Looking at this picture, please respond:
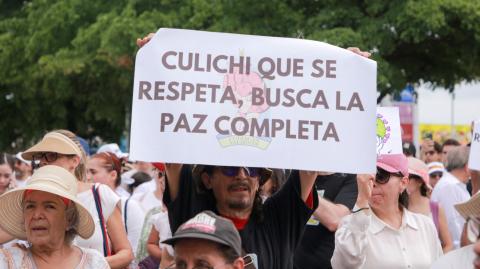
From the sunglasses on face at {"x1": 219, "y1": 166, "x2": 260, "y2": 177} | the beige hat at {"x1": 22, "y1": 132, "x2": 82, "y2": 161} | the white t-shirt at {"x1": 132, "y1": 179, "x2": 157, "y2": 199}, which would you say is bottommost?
the white t-shirt at {"x1": 132, "y1": 179, "x2": 157, "y2": 199}

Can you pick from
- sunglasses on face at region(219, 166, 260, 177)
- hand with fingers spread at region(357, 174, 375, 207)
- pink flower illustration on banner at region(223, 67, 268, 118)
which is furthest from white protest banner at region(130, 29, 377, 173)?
hand with fingers spread at region(357, 174, 375, 207)

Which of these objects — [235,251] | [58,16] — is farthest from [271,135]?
[58,16]

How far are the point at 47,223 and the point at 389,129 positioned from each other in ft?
6.59

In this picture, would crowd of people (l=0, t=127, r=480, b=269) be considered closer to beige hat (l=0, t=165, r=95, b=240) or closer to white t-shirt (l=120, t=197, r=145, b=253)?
beige hat (l=0, t=165, r=95, b=240)

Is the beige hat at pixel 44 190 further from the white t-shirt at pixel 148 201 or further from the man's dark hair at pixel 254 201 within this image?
the white t-shirt at pixel 148 201

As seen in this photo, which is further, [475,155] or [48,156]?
[48,156]

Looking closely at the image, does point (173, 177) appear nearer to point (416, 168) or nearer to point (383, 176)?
point (383, 176)

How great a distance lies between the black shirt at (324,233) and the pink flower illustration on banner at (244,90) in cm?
167

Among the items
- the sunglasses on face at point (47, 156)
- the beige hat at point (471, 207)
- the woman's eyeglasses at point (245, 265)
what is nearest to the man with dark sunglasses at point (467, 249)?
the beige hat at point (471, 207)

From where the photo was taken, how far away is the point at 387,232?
20.3ft

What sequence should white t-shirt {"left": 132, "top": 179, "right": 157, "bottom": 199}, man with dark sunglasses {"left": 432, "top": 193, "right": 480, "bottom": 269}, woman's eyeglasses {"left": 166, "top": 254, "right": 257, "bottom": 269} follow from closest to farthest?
woman's eyeglasses {"left": 166, "top": 254, "right": 257, "bottom": 269} < man with dark sunglasses {"left": 432, "top": 193, "right": 480, "bottom": 269} < white t-shirt {"left": 132, "top": 179, "right": 157, "bottom": 199}

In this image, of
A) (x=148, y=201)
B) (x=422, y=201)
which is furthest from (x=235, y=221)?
(x=148, y=201)

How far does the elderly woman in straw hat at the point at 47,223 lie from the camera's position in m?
5.19

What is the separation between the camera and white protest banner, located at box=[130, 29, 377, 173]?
4.64m
